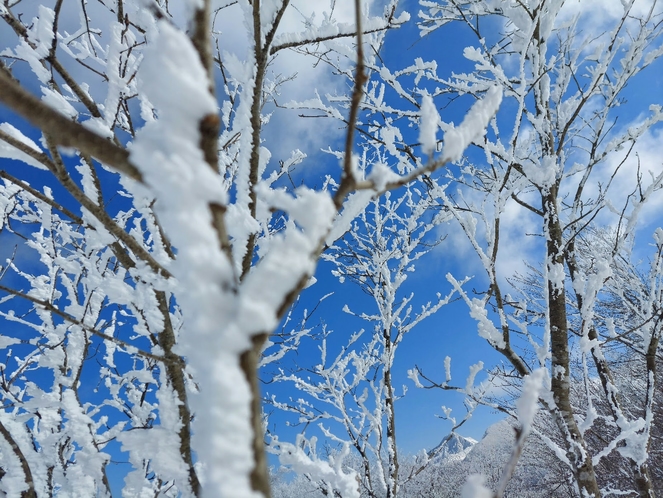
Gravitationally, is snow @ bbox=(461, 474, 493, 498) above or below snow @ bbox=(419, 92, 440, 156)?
below

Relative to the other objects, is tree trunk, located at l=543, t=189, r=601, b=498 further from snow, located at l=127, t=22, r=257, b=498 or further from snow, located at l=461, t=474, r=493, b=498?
snow, located at l=127, t=22, r=257, b=498

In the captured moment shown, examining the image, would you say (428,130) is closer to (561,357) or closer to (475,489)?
(475,489)

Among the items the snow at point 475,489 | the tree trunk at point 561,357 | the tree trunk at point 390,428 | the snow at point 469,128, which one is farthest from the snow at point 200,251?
the tree trunk at point 390,428

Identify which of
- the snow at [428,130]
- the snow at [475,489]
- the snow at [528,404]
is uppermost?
the snow at [428,130]

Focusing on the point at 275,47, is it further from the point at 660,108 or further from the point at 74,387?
the point at 660,108

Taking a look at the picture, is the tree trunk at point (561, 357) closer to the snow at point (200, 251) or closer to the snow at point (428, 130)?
the snow at point (428, 130)

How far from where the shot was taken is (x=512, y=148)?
1.85m

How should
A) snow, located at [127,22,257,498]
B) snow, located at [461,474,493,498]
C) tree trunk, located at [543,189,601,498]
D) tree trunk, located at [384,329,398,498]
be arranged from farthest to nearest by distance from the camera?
1. tree trunk, located at [384,329,398,498]
2. tree trunk, located at [543,189,601,498]
3. snow, located at [461,474,493,498]
4. snow, located at [127,22,257,498]

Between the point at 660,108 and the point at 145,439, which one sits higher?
the point at 660,108

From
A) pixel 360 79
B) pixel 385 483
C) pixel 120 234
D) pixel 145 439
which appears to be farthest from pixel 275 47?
pixel 385 483

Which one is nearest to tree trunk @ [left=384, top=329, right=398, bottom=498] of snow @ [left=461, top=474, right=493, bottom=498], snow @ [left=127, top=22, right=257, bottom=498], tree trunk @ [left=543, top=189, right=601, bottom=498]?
tree trunk @ [left=543, top=189, right=601, bottom=498]

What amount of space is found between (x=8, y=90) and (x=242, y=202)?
29.3 inches

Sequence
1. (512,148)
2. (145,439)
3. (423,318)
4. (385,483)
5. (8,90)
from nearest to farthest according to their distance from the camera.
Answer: (8,90) < (145,439) < (512,148) < (385,483) < (423,318)

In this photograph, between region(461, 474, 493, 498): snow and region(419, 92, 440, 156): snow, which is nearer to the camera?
region(461, 474, 493, 498): snow
